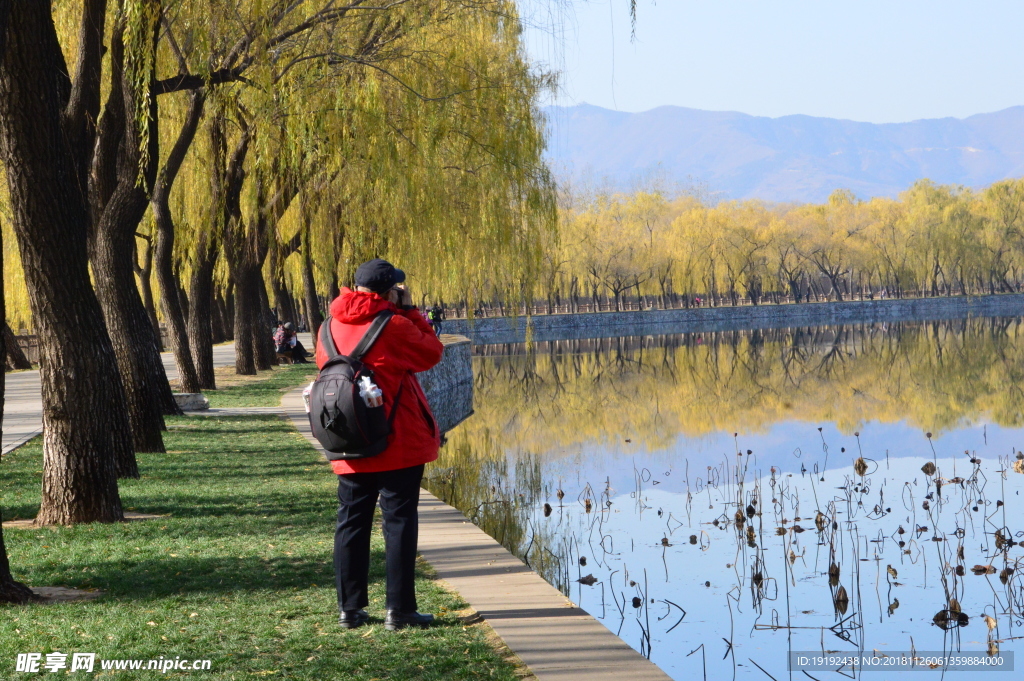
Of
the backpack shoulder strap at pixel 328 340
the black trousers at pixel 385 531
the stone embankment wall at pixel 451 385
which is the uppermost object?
the backpack shoulder strap at pixel 328 340

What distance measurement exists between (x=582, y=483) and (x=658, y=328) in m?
47.1

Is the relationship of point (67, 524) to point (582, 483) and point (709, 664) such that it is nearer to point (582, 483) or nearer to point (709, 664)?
point (709, 664)

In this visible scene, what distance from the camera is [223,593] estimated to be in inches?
215

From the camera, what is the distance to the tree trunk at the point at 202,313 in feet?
60.2

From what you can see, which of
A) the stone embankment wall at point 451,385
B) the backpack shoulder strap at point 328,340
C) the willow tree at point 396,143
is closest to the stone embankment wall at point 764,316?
the stone embankment wall at point 451,385

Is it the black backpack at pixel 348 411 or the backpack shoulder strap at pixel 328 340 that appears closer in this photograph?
the black backpack at pixel 348 411

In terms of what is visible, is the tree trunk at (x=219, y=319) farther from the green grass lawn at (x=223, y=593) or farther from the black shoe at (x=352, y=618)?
the black shoe at (x=352, y=618)

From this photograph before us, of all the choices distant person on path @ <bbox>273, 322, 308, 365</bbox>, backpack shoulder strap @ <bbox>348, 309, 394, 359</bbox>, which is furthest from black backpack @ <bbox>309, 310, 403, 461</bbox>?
distant person on path @ <bbox>273, 322, 308, 365</bbox>

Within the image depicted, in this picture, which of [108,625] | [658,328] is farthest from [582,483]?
[658,328]

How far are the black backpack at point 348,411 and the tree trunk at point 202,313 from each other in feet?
46.9

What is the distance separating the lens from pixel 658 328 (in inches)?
2314

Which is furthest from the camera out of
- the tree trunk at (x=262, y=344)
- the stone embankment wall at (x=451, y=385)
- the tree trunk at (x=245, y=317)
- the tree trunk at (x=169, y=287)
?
the tree trunk at (x=262, y=344)

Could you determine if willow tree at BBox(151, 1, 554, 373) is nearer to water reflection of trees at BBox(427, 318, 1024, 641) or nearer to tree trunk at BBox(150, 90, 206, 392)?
tree trunk at BBox(150, 90, 206, 392)

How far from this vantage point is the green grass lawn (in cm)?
439
